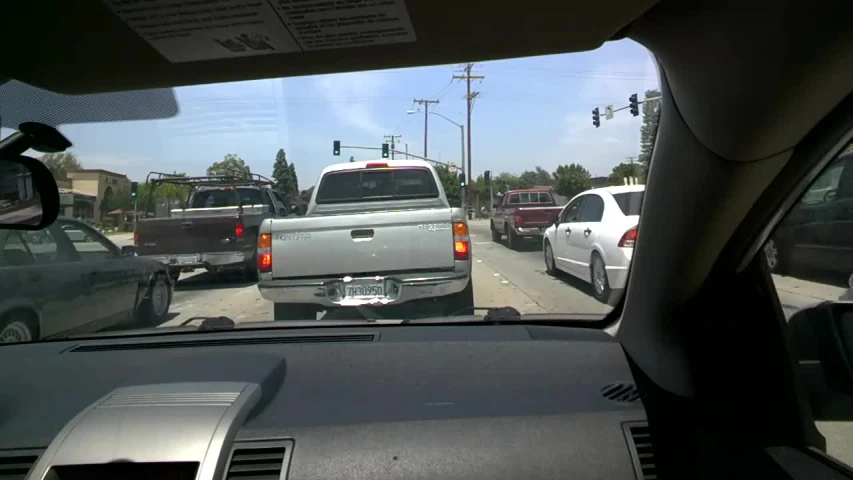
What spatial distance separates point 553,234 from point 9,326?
4332mm

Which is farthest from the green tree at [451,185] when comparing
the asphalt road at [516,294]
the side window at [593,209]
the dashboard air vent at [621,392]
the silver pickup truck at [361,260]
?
the dashboard air vent at [621,392]

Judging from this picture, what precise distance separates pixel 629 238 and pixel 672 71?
1.11 m

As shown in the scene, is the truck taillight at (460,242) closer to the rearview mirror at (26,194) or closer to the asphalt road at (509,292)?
the asphalt road at (509,292)

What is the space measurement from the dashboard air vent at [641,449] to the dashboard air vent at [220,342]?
1460mm

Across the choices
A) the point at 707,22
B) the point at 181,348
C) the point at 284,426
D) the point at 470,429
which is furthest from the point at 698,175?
the point at 181,348

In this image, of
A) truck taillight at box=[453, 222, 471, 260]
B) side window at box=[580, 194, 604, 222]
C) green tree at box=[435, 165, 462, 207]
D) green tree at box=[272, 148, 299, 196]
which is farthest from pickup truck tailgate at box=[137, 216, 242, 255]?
side window at box=[580, 194, 604, 222]

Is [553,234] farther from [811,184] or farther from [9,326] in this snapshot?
[9,326]

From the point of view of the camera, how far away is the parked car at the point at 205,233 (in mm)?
5804

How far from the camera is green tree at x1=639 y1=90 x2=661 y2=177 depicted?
10.9 ft

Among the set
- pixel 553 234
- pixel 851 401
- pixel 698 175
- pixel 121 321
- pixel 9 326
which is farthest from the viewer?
pixel 553 234

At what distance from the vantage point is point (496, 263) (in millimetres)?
8016

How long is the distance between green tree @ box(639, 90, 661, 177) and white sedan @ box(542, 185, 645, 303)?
5.6 inches

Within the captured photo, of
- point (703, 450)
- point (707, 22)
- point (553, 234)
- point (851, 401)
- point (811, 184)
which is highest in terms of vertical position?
point (707, 22)

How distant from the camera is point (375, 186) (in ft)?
27.9
